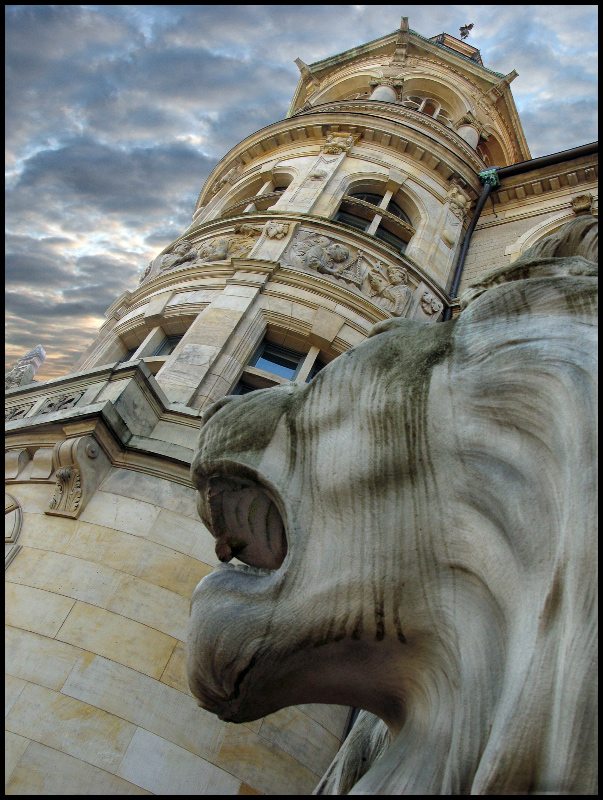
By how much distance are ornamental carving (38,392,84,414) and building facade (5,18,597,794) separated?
42mm

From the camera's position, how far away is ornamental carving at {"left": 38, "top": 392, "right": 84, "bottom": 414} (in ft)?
20.9

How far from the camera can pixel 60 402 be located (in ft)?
21.4

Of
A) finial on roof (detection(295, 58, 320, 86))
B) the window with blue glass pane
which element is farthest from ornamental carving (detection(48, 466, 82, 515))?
finial on roof (detection(295, 58, 320, 86))

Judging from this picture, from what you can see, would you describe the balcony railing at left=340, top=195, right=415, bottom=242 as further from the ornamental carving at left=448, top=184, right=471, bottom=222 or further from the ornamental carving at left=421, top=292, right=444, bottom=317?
the ornamental carving at left=421, top=292, right=444, bottom=317

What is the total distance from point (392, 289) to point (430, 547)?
8.73m

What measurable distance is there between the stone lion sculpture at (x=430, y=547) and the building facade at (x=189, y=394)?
8.11 feet

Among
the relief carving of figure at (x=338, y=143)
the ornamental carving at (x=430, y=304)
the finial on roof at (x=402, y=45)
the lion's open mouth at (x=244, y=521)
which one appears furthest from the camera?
the finial on roof at (x=402, y=45)

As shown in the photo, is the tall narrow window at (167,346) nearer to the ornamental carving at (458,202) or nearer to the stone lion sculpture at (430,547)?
the stone lion sculpture at (430,547)

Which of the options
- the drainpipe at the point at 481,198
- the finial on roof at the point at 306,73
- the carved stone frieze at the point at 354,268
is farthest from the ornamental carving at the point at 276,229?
the finial on roof at the point at 306,73

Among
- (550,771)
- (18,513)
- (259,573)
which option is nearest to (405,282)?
(18,513)

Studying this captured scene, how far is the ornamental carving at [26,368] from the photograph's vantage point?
976 centimetres

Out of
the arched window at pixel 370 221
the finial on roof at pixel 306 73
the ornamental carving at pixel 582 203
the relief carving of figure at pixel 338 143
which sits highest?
the finial on roof at pixel 306 73

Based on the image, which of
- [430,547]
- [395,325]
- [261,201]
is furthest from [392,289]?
[430,547]

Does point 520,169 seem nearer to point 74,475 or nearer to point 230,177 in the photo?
point 230,177
